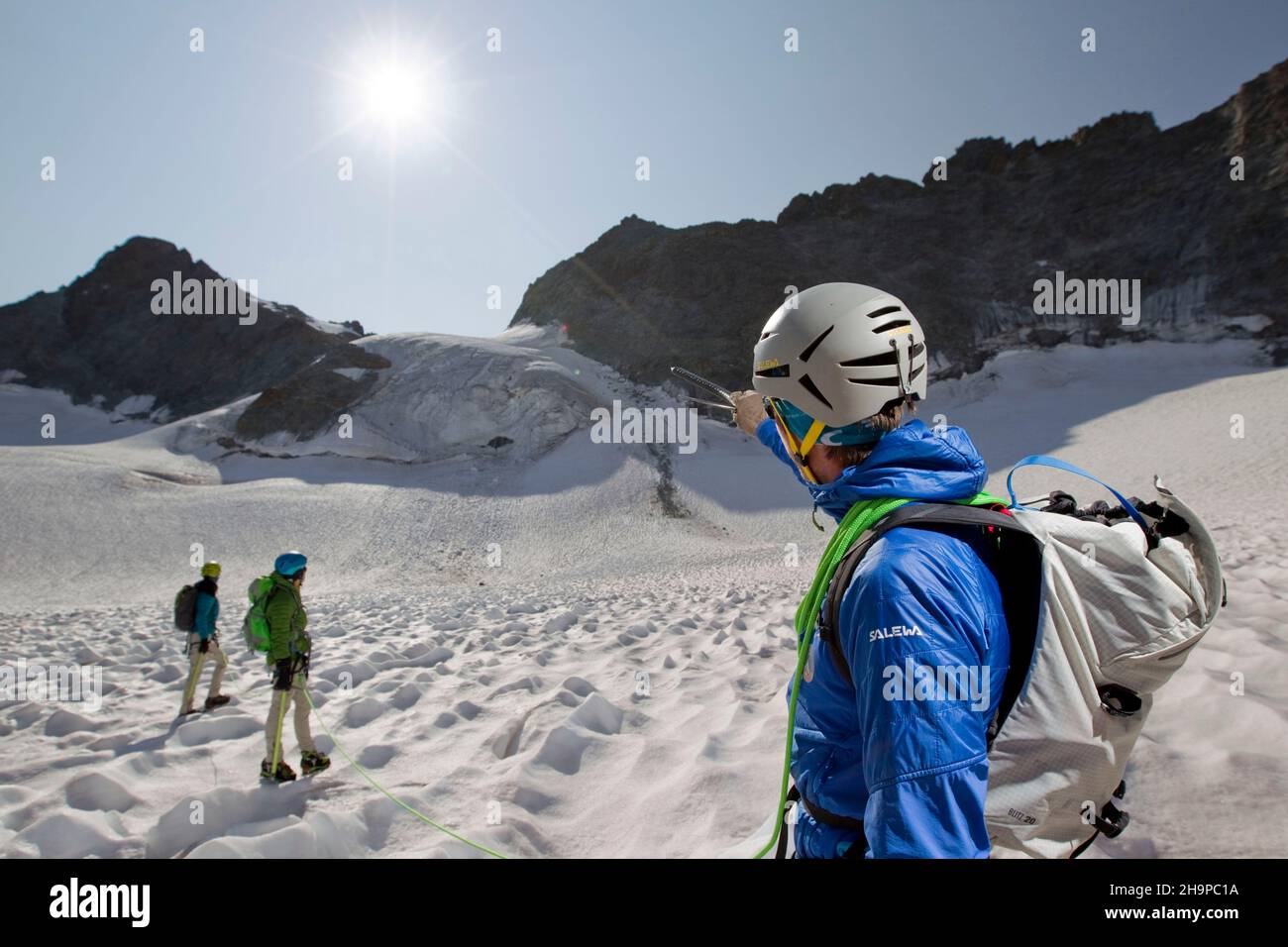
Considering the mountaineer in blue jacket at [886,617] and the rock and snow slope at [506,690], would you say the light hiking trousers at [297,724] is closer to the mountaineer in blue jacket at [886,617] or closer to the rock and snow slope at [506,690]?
the rock and snow slope at [506,690]

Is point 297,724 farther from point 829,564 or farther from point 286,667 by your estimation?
point 829,564

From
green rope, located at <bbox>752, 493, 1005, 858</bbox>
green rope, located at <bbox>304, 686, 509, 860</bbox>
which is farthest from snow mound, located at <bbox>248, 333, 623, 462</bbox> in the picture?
green rope, located at <bbox>752, 493, 1005, 858</bbox>

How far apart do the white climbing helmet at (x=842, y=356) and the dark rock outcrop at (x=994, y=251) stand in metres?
39.7

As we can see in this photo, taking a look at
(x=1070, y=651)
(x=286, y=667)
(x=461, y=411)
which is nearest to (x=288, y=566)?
(x=286, y=667)

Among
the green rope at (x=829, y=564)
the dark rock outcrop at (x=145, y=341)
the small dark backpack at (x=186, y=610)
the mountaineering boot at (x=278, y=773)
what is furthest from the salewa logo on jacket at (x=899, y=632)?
the dark rock outcrop at (x=145, y=341)

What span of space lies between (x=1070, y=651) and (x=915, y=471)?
0.55 m

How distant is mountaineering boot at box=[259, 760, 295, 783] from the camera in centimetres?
481

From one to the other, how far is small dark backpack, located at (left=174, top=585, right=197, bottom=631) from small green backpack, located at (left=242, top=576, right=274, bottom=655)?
2013 mm

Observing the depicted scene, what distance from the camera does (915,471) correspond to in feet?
5.51

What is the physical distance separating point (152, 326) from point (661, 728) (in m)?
90.4

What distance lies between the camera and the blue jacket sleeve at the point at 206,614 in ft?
22.4

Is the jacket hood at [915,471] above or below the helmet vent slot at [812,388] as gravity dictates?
below

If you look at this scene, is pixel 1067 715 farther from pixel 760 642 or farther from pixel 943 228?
pixel 943 228
